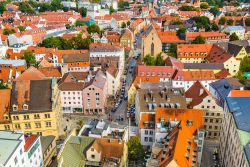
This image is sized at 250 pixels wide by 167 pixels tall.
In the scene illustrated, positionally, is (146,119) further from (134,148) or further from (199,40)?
(199,40)

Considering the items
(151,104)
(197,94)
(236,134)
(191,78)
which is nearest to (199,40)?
(191,78)

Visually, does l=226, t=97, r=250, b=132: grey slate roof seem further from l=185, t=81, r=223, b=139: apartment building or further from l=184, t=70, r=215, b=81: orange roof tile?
l=184, t=70, r=215, b=81: orange roof tile

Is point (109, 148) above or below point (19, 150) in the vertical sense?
below

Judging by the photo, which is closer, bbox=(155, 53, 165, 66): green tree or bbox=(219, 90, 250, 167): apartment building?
bbox=(219, 90, 250, 167): apartment building

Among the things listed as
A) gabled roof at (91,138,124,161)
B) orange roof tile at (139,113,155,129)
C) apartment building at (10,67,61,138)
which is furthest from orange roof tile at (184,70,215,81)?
gabled roof at (91,138,124,161)

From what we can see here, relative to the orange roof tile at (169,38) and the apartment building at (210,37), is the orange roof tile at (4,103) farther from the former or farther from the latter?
the apartment building at (210,37)

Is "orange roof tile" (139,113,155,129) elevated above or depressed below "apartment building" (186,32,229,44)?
below
